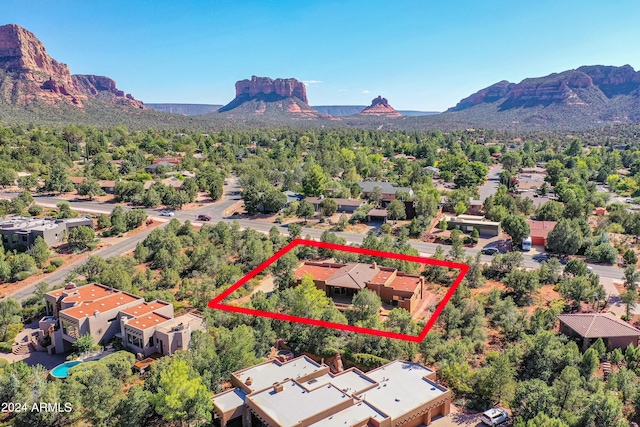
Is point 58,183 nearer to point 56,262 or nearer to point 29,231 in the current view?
point 29,231

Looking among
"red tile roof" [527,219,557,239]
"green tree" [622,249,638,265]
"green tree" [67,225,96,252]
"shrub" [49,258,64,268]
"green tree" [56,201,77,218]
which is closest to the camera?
"green tree" [622,249,638,265]

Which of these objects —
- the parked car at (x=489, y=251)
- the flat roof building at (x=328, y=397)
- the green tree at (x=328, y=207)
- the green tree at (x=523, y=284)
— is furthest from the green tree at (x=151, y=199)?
the green tree at (x=523, y=284)

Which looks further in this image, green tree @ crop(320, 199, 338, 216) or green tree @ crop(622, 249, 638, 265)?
green tree @ crop(320, 199, 338, 216)

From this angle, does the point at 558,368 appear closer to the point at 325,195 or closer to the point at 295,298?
the point at 295,298

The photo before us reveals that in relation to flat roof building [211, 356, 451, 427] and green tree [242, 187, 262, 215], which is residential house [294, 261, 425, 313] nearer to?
flat roof building [211, 356, 451, 427]

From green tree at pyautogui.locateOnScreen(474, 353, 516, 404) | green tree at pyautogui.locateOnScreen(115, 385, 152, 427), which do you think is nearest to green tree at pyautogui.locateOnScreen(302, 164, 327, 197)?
green tree at pyautogui.locateOnScreen(474, 353, 516, 404)

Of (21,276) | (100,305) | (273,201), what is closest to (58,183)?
(273,201)

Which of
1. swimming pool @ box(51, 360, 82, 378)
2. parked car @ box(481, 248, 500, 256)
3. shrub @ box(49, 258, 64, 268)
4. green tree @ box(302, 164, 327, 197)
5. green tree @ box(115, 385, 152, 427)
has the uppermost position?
green tree @ box(302, 164, 327, 197)

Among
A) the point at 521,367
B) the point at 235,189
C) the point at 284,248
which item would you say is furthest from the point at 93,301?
the point at 235,189
